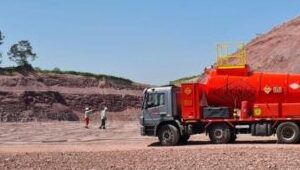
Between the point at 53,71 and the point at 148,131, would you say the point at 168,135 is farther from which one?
the point at 53,71

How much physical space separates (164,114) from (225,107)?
8.84 ft

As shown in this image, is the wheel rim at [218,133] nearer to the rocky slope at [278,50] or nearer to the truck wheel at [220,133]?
the truck wheel at [220,133]

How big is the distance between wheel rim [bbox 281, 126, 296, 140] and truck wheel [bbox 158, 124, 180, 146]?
4577 millimetres

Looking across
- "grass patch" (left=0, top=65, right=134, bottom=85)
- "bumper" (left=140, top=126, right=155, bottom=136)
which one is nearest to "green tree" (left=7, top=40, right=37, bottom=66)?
"grass patch" (left=0, top=65, right=134, bottom=85)

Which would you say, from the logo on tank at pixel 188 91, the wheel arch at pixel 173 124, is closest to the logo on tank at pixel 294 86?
the logo on tank at pixel 188 91

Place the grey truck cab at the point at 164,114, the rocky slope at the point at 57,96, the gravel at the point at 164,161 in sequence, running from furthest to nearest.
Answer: the rocky slope at the point at 57,96
the grey truck cab at the point at 164,114
the gravel at the point at 164,161

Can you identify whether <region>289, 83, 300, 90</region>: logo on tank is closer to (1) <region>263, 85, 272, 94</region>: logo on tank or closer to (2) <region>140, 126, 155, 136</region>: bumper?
(1) <region>263, 85, 272, 94</region>: logo on tank

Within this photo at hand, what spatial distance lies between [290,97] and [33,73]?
225 ft

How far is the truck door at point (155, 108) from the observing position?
26781mm

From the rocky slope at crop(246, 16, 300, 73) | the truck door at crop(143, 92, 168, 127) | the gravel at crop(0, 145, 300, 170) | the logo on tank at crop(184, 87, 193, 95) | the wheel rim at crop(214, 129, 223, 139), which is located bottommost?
the gravel at crop(0, 145, 300, 170)

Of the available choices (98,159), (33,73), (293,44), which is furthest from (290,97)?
(33,73)

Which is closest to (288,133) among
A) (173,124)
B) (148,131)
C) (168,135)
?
(173,124)

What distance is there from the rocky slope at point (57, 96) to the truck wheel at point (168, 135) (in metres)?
44.8

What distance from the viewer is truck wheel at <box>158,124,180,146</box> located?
2653cm
